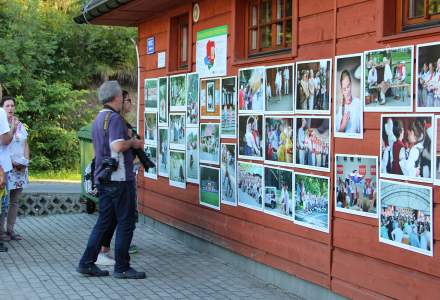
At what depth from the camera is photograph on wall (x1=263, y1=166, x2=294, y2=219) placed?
626cm

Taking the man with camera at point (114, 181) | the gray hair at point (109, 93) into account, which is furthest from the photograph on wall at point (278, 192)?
the gray hair at point (109, 93)

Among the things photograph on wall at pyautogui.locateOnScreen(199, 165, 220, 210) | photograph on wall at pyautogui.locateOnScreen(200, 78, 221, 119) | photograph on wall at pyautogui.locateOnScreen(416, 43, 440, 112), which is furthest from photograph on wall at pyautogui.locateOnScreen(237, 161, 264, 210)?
photograph on wall at pyautogui.locateOnScreen(416, 43, 440, 112)

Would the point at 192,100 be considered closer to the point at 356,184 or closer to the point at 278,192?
the point at 278,192

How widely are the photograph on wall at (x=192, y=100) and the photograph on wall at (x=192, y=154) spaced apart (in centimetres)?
10

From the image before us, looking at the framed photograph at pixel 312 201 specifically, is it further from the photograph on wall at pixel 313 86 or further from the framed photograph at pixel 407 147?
the framed photograph at pixel 407 147

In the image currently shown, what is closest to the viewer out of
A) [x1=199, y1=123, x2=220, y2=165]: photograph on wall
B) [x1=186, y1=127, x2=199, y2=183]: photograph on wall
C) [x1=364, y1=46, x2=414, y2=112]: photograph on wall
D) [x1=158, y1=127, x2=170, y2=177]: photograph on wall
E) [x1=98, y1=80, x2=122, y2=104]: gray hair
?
[x1=364, y1=46, x2=414, y2=112]: photograph on wall

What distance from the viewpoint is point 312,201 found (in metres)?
5.88

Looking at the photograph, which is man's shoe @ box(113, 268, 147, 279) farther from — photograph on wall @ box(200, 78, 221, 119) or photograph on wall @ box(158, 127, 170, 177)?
photograph on wall @ box(158, 127, 170, 177)

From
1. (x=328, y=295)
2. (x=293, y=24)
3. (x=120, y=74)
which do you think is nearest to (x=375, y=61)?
(x=293, y=24)

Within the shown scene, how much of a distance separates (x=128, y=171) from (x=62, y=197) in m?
5.35

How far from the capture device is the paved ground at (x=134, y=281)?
628cm

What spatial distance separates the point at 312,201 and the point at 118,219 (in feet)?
6.72

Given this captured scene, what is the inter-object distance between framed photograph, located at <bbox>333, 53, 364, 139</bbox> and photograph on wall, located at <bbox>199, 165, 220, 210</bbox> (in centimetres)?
246

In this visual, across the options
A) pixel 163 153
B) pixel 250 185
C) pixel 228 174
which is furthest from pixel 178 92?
pixel 250 185
